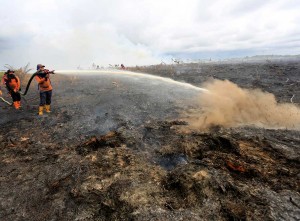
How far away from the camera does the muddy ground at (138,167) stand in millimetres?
5324

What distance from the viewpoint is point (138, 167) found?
6.77 m

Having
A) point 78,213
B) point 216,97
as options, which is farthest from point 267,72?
point 78,213

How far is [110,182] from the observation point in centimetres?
618

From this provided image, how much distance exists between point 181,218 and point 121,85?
33.9 feet

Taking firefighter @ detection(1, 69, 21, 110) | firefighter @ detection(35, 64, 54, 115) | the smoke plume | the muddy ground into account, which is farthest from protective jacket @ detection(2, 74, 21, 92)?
the smoke plume

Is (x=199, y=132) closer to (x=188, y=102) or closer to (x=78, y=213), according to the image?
(x=188, y=102)

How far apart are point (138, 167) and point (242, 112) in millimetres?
5832

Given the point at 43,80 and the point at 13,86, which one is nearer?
the point at 43,80

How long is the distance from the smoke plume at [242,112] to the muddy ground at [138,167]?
0.73m

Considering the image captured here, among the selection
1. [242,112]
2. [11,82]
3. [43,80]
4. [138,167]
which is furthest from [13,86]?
[242,112]

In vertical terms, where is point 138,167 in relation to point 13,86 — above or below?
below

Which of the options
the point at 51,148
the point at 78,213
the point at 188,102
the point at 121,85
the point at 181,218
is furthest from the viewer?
the point at 121,85

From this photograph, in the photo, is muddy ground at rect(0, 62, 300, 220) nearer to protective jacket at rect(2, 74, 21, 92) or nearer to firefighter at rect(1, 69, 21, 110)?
firefighter at rect(1, 69, 21, 110)

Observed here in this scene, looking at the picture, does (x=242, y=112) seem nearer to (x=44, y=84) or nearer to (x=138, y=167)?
(x=138, y=167)
